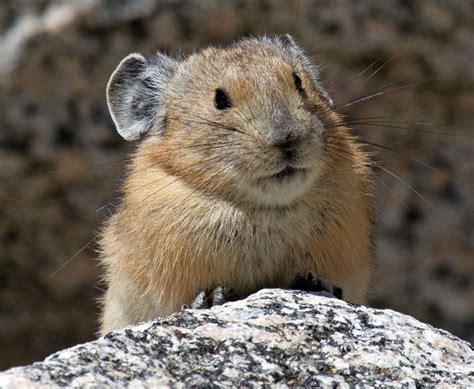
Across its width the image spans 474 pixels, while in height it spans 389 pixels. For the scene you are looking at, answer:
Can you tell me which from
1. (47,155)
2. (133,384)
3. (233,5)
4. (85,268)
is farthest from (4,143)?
(133,384)

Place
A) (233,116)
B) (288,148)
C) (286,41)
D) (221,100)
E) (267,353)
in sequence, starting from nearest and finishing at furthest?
(267,353) → (288,148) → (233,116) → (221,100) → (286,41)

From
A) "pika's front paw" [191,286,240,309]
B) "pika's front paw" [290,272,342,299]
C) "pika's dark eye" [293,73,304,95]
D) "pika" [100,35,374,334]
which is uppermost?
"pika's dark eye" [293,73,304,95]

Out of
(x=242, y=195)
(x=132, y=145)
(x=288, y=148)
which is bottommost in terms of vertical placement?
(x=242, y=195)

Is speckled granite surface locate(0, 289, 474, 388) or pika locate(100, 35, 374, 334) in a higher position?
pika locate(100, 35, 374, 334)

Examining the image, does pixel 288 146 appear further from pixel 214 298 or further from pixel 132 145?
pixel 132 145

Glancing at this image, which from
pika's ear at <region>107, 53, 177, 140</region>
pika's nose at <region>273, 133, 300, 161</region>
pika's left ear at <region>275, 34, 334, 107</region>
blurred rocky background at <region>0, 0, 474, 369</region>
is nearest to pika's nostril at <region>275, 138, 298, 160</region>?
pika's nose at <region>273, 133, 300, 161</region>

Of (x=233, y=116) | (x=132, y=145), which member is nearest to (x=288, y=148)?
(x=233, y=116)

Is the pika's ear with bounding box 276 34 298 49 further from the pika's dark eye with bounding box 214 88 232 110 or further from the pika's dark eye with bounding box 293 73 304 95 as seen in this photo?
the pika's dark eye with bounding box 214 88 232 110

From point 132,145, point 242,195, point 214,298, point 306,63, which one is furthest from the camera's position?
point 132,145

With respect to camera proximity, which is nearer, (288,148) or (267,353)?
(267,353)
